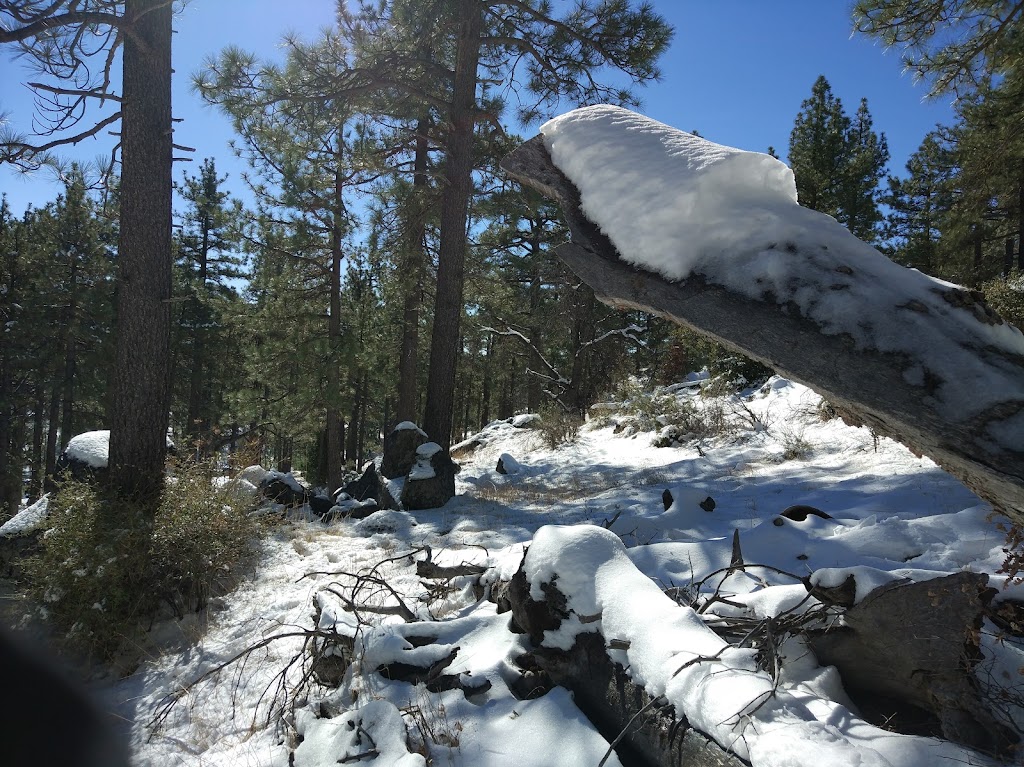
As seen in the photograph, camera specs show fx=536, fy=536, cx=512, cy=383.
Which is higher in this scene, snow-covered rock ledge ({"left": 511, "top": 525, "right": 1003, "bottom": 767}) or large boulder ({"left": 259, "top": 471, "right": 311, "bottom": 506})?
snow-covered rock ledge ({"left": 511, "top": 525, "right": 1003, "bottom": 767})

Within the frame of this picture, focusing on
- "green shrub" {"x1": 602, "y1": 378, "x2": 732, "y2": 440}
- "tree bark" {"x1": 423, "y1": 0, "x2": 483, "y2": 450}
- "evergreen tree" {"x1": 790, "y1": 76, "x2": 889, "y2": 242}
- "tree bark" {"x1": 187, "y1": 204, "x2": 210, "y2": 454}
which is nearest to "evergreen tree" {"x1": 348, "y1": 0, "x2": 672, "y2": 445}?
"tree bark" {"x1": 423, "y1": 0, "x2": 483, "y2": 450}

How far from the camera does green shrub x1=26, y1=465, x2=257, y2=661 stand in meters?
3.96

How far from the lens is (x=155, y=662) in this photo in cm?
364

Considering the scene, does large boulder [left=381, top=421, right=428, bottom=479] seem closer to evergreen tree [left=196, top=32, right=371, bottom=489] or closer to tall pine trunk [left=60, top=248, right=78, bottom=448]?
evergreen tree [left=196, top=32, right=371, bottom=489]

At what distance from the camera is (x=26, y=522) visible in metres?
5.60

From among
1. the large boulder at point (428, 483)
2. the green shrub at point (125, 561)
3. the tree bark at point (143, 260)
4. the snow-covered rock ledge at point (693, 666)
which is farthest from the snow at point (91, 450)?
the snow-covered rock ledge at point (693, 666)

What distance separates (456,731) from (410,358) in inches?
410

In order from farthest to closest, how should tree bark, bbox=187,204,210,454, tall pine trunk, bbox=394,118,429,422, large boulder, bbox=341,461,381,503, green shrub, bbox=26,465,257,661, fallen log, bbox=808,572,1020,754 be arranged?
tree bark, bbox=187,204,210,454
tall pine trunk, bbox=394,118,429,422
large boulder, bbox=341,461,381,503
green shrub, bbox=26,465,257,661
fallen log, bbox=808,572,1020,754

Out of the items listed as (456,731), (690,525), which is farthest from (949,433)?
(690,525)

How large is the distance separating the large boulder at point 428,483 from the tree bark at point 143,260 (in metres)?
2.98

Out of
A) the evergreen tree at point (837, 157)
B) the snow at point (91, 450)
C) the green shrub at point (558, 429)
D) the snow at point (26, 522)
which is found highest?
the evergreen tree at point (837, 157)

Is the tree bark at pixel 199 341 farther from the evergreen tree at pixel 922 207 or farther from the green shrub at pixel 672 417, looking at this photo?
the evergreen tree at pixel 922 207

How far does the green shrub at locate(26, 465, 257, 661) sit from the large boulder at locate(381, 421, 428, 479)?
340 centimetres

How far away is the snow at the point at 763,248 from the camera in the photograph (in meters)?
1.46
